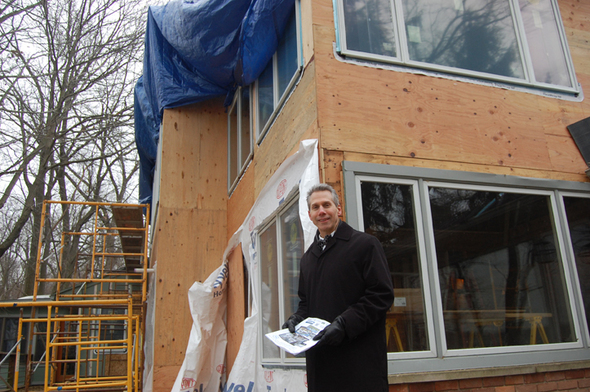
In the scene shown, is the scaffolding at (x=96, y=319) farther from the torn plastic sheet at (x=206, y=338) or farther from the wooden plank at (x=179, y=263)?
the torn plastic sheet at (x=206, y=338)

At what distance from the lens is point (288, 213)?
458 centimetres

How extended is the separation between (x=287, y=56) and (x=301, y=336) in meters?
3.60

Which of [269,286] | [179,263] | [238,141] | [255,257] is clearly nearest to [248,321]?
[269,286]

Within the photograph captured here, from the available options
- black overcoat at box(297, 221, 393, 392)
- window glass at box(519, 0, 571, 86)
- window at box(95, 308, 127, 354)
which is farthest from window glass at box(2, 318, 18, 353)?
window glass at box(519, 0, 571, 86)

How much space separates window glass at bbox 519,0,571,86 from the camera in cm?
481

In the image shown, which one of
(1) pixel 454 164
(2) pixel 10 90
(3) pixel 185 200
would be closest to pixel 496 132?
(1) pixel 454 164

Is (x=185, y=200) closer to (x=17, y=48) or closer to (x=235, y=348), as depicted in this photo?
(x=235, y=348)

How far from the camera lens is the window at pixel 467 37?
13.6ft

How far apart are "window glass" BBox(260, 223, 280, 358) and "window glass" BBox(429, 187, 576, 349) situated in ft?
6.50

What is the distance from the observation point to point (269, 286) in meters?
5.22

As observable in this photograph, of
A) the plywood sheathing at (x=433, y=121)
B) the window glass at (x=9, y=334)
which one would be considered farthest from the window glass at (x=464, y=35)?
the window glass at (x=9, y=334)

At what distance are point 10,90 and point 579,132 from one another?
1438cm

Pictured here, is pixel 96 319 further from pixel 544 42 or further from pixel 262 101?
pixel 544 42

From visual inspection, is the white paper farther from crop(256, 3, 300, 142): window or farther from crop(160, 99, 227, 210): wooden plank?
crop(160, 99, 227, 210): wooden plank
